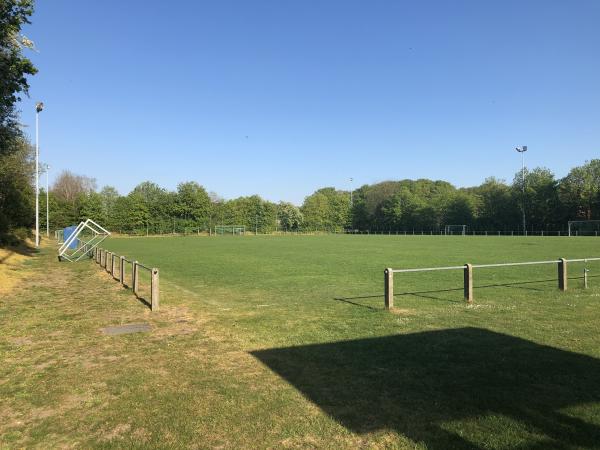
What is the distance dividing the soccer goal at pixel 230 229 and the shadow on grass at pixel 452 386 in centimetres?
9031

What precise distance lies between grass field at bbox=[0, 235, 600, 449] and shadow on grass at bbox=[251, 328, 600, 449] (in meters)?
0.02

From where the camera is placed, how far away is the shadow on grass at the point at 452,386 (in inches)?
164

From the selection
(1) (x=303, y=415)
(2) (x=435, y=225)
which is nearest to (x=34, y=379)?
(1) (x=303, y=415)

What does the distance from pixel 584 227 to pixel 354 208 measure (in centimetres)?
6011

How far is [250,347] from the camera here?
7.29m

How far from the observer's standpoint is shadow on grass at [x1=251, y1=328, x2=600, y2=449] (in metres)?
4.16

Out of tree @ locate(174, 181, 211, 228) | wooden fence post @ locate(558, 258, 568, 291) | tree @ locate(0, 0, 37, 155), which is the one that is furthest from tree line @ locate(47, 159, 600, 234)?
tree @ locate(0, 0, 37, 155)

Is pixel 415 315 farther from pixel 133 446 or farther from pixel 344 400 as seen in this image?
pixel 133 446

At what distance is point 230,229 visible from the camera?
97500 mm


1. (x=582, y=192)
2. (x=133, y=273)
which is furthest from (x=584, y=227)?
(x=133, y=273)

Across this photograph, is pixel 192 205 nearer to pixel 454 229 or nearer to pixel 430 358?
pixel 454 229

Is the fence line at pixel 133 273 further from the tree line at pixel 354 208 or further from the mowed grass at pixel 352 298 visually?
the tree line at pixel 354 208

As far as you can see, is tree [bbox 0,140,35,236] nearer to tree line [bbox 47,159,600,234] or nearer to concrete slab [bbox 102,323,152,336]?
concrete slab [bbox 102,323,152,336]

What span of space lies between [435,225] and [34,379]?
324 feet
